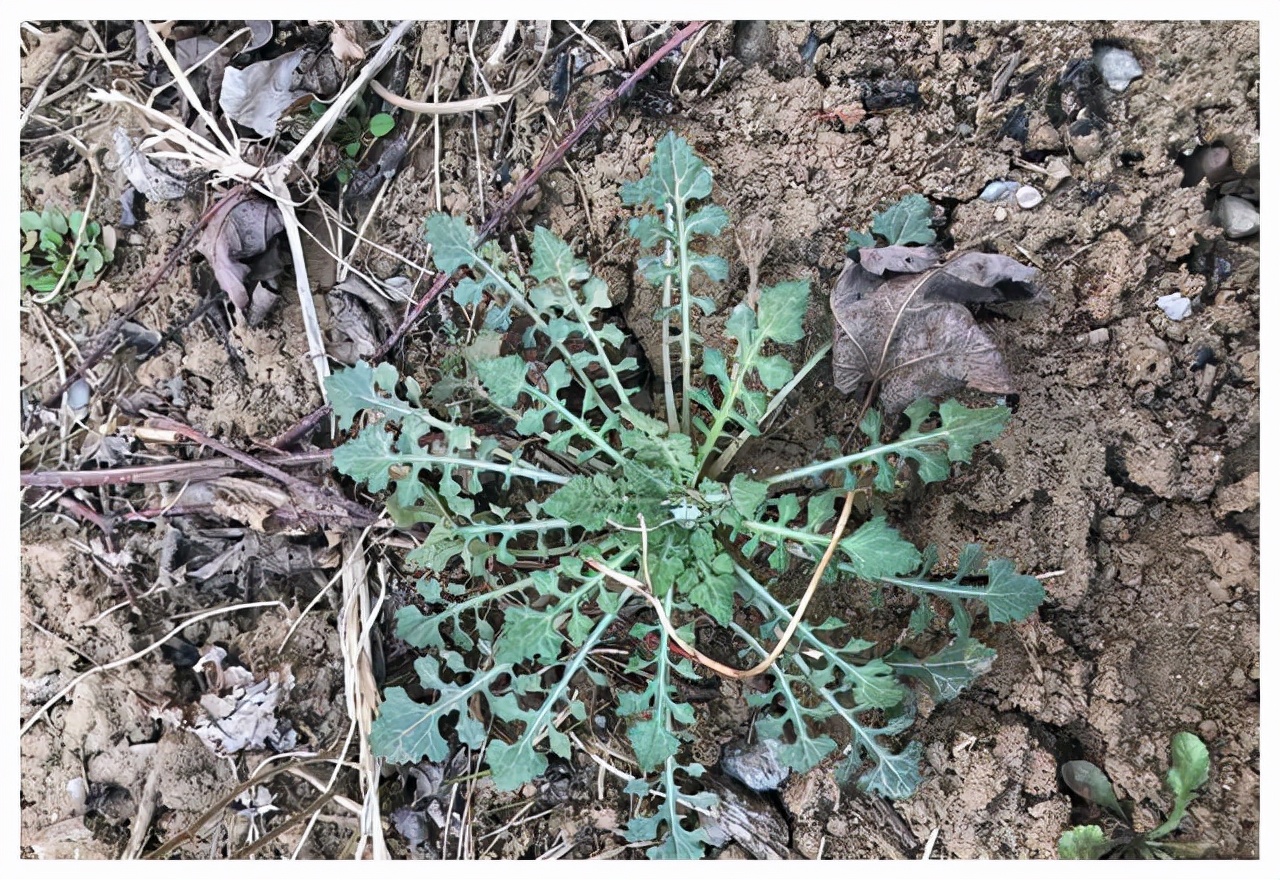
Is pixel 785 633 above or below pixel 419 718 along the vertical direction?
above

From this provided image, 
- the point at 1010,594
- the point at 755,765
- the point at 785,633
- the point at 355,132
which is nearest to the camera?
the point at 785,633

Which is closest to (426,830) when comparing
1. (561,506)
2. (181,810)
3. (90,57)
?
(181,810)

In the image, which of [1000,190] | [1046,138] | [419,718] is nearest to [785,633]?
Answer: [419,718]

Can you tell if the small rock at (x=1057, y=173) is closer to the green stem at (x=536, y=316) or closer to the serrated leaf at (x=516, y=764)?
the green stem at (x=536, y=316)

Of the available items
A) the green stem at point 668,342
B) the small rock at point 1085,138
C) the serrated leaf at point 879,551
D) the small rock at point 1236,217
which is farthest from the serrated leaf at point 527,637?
the small rock at point 1236,217

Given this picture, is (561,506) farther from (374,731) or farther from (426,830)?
(426,830)

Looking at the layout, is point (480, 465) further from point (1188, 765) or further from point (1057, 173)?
point (1188, 765)

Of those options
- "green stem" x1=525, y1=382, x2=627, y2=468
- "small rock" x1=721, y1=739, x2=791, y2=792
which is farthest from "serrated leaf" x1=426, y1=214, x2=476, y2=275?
"small rock" x1=721, y1=739, x2=791, y2=792
